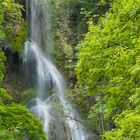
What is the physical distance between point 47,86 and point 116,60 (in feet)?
42.0

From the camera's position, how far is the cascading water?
69.3ft

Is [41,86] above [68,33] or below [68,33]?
below

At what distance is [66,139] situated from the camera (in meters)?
21.0

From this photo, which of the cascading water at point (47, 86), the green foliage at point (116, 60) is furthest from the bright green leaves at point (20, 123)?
the cascading water at point (47, 86)

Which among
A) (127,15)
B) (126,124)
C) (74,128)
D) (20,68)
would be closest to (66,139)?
(74,128)

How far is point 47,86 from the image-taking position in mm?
24875

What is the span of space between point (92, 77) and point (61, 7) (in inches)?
633

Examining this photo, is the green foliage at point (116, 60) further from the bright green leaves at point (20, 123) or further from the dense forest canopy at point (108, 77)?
the bright green leaves at point (20, 123)

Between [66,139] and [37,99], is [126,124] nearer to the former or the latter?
[66,139]

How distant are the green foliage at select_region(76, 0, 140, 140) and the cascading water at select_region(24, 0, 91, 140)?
5015 mm

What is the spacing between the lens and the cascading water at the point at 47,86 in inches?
832

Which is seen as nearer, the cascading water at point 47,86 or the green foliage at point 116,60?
the green foliage at point 116,60

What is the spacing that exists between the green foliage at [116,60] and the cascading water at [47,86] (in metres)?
5.02

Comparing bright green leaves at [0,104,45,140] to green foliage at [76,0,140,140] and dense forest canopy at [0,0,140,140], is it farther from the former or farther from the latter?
green foliage at [76,0,140,140]
